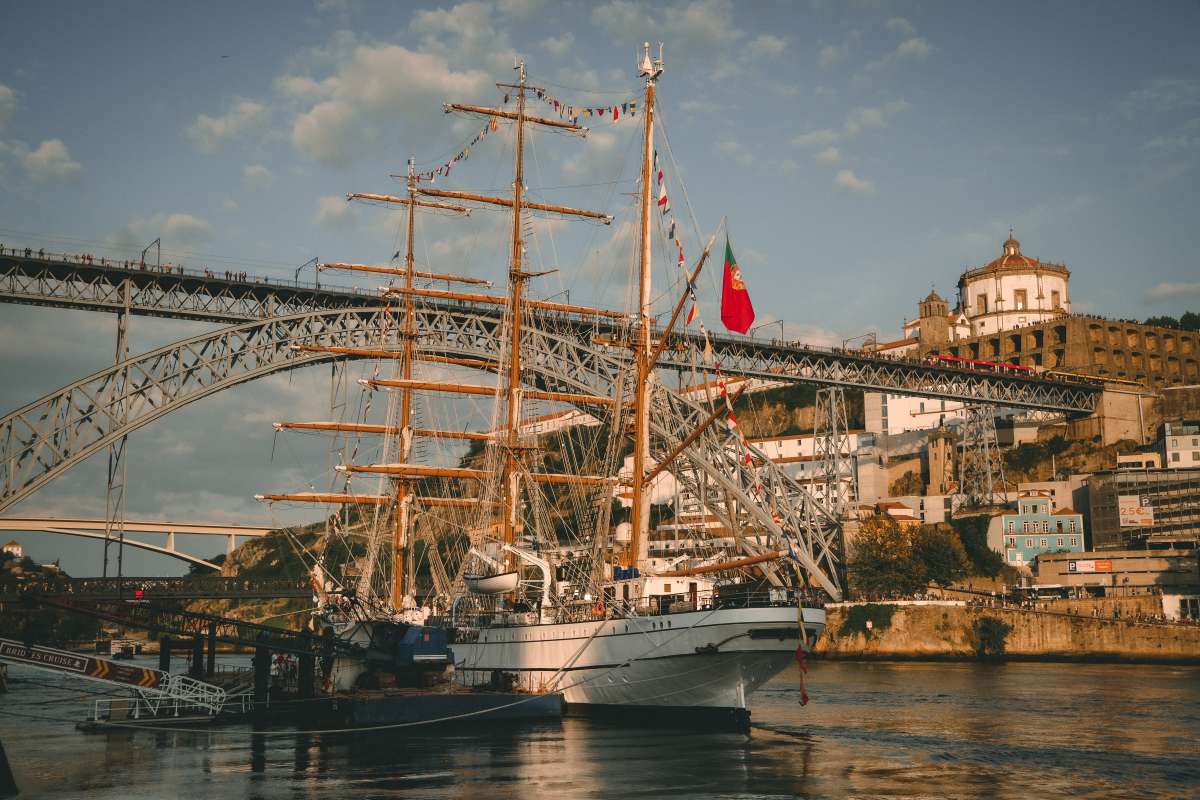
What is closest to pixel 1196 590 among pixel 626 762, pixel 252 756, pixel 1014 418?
pixel 1014 418

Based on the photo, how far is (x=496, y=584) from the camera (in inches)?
1499

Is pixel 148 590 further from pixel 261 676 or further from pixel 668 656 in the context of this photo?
pixel 668 656

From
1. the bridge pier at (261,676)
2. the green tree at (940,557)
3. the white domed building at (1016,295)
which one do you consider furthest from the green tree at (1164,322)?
the bridge pier at (261,676)

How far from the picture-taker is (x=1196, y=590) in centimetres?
6662

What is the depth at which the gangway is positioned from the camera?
29.9 meters

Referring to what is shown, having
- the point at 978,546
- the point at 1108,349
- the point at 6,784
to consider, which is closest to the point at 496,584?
the point at 6,784

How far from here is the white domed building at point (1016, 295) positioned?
383 feet

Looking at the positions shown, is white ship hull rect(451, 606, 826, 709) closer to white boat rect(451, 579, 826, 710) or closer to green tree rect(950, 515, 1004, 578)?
white boat rect(451, 579, 826, 710)

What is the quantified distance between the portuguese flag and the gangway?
62.4 feet

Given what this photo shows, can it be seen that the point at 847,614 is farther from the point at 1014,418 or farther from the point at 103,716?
the point at 103,716

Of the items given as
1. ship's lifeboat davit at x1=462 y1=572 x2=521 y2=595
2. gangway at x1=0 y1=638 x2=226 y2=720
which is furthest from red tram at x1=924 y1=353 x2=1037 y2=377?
gangway at x1=0 y1=638 x2=226 y2=720

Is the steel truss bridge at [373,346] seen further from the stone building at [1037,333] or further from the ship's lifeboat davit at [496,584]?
the stone building at [1037,333]

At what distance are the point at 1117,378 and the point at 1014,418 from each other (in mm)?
8908

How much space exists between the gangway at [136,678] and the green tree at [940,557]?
4958cm
